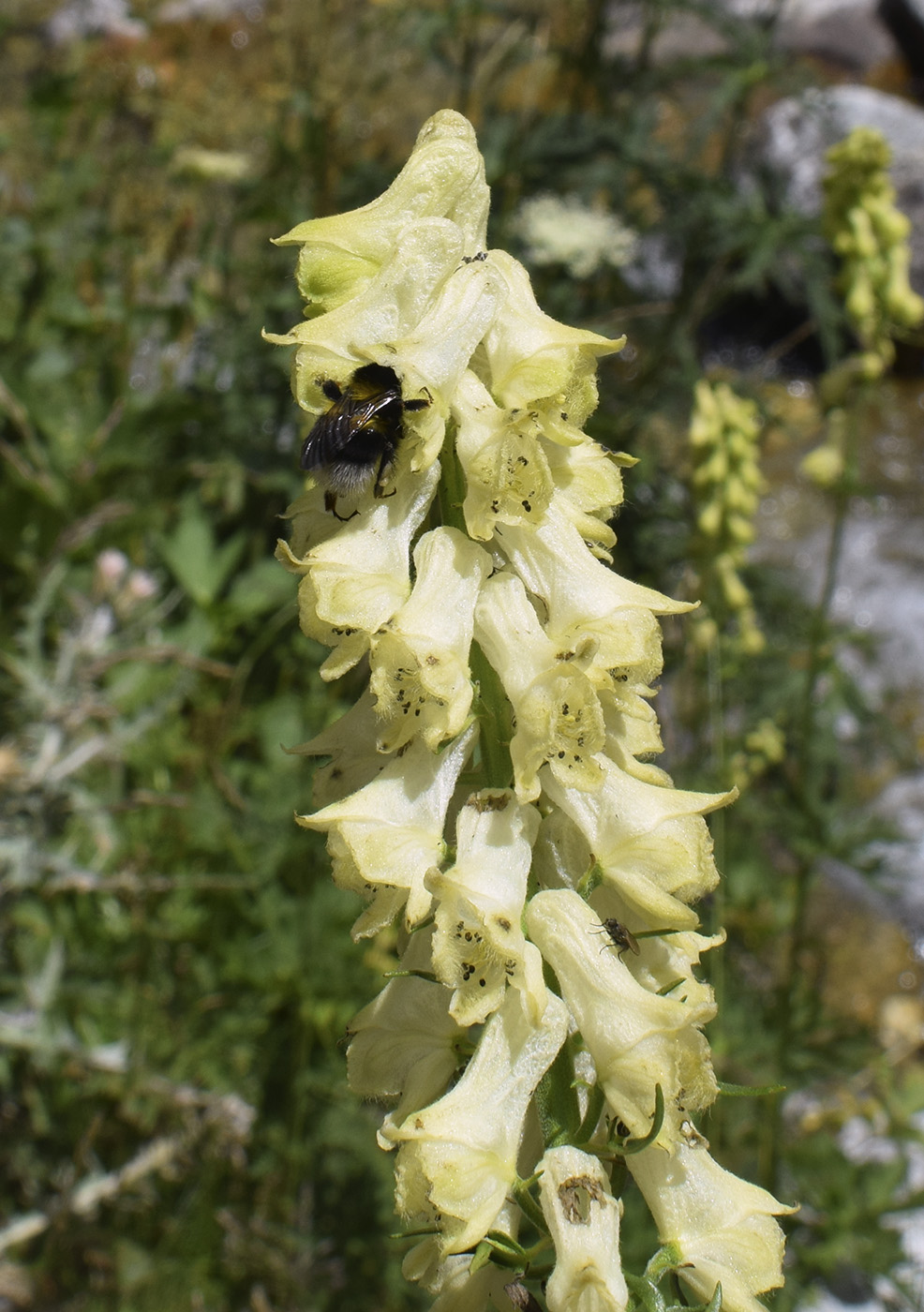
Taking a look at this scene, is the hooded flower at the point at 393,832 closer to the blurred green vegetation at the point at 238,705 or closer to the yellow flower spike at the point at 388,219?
the blurred green vegetation at the point at 238,705

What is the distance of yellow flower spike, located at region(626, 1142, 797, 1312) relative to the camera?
4.75 ft

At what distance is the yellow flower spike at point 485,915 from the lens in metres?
1.37

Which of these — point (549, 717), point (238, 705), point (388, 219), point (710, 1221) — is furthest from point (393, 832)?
point (238, 705)

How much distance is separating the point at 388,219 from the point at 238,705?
3481mm

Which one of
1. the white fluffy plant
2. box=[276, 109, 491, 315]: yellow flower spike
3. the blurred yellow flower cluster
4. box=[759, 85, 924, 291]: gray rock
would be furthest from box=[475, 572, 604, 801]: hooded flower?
box=[759, 85, 924, 291]: gray rock


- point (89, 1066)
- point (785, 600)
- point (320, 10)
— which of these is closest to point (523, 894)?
point (89, 1066)

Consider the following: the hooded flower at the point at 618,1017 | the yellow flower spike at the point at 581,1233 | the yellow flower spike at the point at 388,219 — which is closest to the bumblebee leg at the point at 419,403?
the yellow flower spike at the point at 388,219

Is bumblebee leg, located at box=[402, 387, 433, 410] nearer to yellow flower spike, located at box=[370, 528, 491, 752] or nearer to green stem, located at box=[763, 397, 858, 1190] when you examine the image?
yellow flower spike, located at box=[370, 528, 491, 752]

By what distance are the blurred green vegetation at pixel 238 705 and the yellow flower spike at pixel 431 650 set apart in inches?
25.9

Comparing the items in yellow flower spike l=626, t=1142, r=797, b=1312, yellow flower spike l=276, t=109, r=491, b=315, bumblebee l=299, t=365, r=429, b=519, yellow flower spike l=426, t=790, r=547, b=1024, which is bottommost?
yellow flower spike l=626, t=1142, r=797, b=1312

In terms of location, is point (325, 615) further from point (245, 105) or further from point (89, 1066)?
point (245, 105)

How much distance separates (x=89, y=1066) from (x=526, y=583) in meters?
2.73

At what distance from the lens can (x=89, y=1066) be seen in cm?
350

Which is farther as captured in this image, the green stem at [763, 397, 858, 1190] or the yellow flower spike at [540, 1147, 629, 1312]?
the green stem at [763, 397, 858, 1190]
